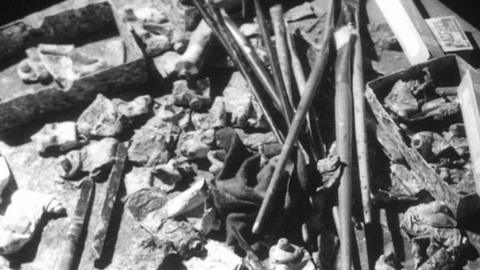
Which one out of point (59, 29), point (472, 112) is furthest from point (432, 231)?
point (59, 29)

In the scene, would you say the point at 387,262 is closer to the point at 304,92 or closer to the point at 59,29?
the point at 304,92

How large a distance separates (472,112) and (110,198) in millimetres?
3445

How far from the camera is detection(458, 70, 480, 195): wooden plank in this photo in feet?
12.8

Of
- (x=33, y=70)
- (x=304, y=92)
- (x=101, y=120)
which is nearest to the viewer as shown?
(x=304, y=92)

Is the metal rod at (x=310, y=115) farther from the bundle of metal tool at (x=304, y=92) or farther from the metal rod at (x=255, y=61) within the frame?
the metal rod at (x=255, y=61)

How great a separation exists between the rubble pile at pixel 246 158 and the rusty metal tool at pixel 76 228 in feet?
0.05

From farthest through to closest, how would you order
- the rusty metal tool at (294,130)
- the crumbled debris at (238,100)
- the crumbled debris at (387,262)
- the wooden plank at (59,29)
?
the wooden plank at (59,29), the crumbled debris at (238,100), the rusty metal tool at (294,130), the crumbled debris at (387,262)

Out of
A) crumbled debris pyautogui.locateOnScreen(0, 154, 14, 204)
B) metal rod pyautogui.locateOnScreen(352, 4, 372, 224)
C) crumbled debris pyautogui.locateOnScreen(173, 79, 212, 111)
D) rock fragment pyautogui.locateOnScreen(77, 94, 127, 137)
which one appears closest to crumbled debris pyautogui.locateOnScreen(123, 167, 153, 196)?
rock fragment pyautogui.locateOnScreen(77, 94, 127, 137)

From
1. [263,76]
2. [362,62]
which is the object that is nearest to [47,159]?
[263,76]

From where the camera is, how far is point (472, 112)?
4148 mm

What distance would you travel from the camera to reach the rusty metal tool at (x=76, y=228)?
397 centimetres

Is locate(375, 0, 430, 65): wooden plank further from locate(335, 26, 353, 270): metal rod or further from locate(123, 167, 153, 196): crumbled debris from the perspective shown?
locate(123, 167, 153, 196): crumbled debris

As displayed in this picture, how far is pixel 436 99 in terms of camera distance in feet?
14.9

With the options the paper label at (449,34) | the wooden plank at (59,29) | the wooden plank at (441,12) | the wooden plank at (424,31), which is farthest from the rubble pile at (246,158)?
the wooden plank at (441,12)
